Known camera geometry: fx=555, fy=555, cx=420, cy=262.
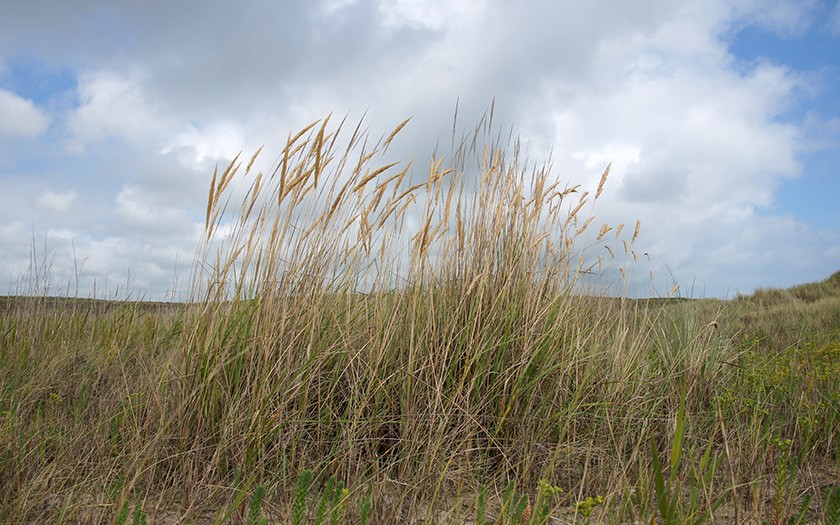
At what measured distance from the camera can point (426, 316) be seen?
9.28ft

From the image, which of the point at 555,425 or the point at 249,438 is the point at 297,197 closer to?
→ the point at 249,438

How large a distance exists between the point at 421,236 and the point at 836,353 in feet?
12.4

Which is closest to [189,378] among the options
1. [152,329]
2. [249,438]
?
[249,438]

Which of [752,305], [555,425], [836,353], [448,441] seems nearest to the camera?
[448,441]

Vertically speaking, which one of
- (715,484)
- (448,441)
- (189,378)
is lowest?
(715,484)

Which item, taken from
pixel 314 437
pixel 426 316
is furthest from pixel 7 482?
pixel 426 316

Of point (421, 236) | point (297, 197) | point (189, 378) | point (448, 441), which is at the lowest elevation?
point (448, 441)

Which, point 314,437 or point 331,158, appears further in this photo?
point 331,158

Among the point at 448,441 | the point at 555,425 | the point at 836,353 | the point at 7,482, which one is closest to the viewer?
the point at 7,482

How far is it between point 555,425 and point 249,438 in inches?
55.8

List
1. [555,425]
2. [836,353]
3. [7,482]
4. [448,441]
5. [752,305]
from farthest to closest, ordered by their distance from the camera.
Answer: [752,305]
[836,353]
[555,425]
[448,441]
[7,482]

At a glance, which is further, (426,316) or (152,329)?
(152,329)

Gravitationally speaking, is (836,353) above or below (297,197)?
below

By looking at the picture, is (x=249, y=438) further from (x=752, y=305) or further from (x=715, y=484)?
(x=752, y=305)
